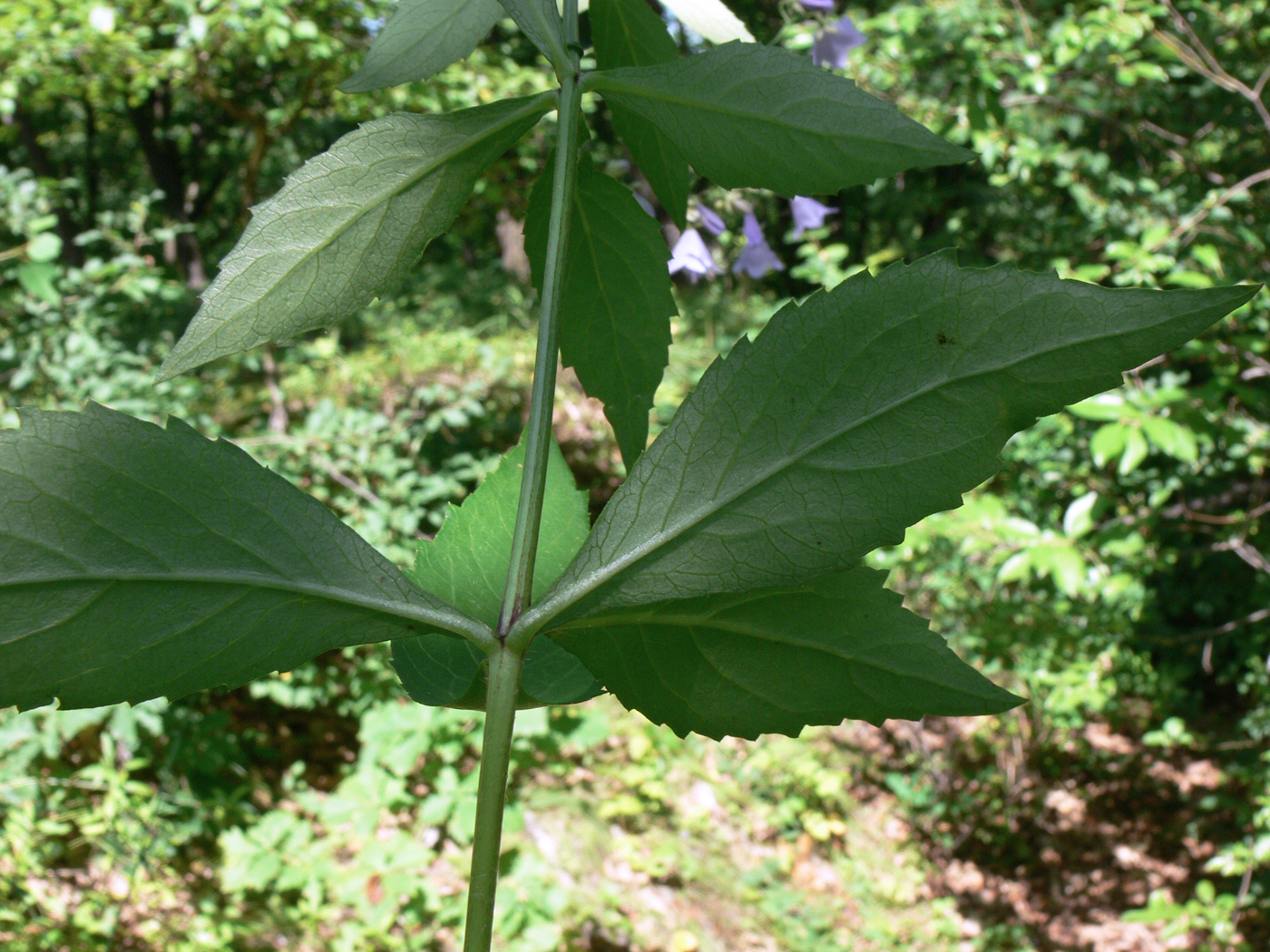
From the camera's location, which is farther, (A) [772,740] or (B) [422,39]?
(A) [772,740]

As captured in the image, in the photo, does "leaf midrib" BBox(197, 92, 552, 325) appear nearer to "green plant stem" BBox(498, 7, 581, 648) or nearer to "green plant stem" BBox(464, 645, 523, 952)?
"green plant stem" BBox(498, 7, 581, 648)

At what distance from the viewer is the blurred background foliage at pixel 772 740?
2721 millimetres

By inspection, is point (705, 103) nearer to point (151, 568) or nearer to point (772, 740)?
point (151, 568)

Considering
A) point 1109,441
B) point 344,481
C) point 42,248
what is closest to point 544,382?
point 1109,441

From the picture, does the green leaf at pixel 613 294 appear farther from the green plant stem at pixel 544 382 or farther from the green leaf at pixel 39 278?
the green leaf at pixel 39 278

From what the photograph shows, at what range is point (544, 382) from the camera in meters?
0.33

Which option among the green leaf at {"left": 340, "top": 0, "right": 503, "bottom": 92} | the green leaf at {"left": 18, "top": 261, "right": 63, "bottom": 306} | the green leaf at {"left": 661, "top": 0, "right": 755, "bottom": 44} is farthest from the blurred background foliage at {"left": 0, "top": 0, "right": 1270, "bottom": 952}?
the green leaf at {"left": 340, "top": 0, "right": 503, "bottom": 92}

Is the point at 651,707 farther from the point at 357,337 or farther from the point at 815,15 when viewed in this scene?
the point at 357,337

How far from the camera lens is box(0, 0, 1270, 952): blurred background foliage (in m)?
2.72

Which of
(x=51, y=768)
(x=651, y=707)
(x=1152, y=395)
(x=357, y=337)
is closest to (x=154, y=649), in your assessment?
(x=651, y=707)

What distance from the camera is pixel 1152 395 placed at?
2.30 metres

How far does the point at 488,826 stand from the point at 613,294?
24cm

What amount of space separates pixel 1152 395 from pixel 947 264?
2348 millimetres

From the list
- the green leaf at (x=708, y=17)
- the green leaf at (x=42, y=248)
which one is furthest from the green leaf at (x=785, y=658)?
the green leaf at (x=42, y=248)
